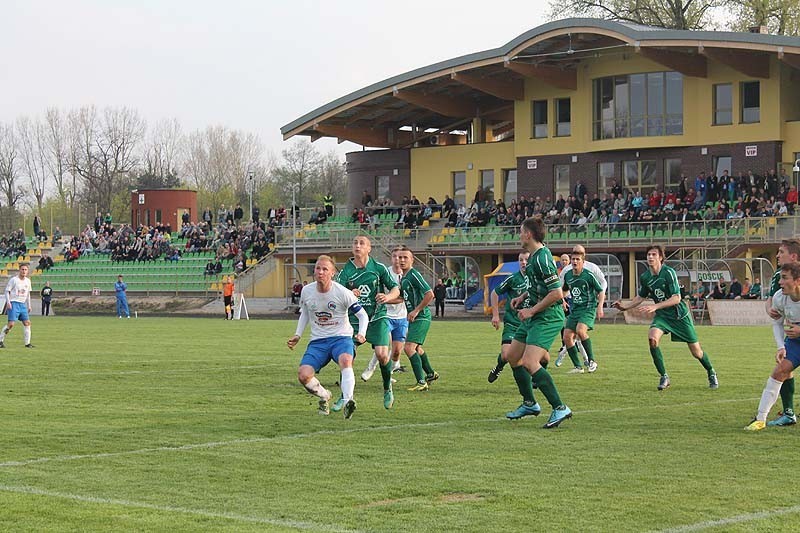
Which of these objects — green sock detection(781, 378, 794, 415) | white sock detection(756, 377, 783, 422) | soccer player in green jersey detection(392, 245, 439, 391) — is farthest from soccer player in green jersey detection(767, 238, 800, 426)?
soccer player in green jersey detection(392, 245, 439, 391)

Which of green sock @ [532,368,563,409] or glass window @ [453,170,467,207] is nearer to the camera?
green sock @ [532,368,563,409]

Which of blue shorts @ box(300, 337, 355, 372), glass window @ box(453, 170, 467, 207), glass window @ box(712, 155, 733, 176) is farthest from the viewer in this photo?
glass window @ box(453, 170, 467, 207)

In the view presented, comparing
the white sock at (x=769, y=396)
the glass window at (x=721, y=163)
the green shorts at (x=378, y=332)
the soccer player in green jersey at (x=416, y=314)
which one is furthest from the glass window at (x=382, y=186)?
the white sock at (x=769, y=396)

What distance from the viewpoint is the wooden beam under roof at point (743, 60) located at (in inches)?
1889

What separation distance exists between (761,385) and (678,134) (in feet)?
120

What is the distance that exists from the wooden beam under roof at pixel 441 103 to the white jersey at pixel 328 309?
4384 centimetres

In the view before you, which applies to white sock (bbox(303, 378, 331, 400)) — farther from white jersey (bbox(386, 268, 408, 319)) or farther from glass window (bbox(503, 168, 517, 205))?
glass window (bbox(503, 168, 517, 205))

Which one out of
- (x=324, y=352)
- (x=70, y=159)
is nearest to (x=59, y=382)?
(x=324, y=352)

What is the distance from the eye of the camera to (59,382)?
17.9 m

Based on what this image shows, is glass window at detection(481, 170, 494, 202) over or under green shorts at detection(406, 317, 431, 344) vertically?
over

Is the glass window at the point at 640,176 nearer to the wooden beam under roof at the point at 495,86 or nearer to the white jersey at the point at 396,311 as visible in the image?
the wooden beam under roof at the point at 495,86

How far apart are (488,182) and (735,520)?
51.6 m

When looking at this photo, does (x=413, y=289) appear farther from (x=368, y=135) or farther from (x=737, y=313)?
(x=368, y=135)

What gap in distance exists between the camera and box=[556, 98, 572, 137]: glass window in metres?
55.4
